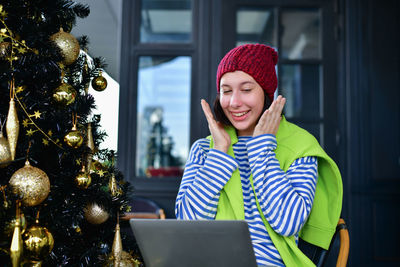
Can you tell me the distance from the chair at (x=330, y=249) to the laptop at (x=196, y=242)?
16.7 inches

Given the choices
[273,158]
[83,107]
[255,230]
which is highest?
[83,107]

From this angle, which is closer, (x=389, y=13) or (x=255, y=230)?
(x=255, y=230)

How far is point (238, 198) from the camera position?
1170 millimetres

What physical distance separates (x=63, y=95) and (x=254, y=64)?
58 centimetres

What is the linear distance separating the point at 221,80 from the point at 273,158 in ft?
1.04

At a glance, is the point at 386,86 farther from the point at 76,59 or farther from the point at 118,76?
the point at 76,59

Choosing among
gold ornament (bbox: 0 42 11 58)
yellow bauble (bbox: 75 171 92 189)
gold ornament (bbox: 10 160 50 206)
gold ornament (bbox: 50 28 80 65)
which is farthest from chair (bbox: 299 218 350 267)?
gold ornament (bbox: 0 42 11 58)

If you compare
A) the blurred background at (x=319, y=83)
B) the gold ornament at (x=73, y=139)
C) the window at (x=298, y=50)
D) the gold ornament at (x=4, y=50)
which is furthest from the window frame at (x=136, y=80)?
Answer: the gold ornament at (x=4, y=50)

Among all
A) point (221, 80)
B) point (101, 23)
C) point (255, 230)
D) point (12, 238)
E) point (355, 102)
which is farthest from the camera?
point (101, 23)

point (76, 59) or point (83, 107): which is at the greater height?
point (76, 59)

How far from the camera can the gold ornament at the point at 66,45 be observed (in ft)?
3.59

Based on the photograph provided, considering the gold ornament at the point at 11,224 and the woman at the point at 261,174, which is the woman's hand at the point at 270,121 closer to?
the woman at the point at 261,174

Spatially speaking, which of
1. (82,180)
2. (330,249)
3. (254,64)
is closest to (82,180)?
(82,180)

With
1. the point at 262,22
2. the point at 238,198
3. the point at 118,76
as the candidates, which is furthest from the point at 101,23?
the point at 238,198
